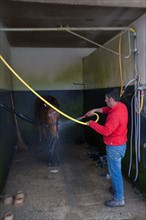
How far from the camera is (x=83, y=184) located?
3.43 m

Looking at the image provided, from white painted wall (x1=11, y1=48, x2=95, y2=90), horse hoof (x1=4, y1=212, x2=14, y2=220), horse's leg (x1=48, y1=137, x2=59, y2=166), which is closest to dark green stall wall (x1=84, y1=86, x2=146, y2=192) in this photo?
white painted wall (x1=11, y1=48, x2=95, y2=90)

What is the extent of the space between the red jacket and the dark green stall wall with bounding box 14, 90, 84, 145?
130 inches

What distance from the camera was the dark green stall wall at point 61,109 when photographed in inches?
238

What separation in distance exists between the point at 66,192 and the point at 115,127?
1.30 meters

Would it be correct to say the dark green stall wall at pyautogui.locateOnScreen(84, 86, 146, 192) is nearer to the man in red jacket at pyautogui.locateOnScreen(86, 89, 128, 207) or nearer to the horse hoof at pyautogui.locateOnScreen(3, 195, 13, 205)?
the man in red jacket at pyautogui.locateOnScreen(86, 89, 128, 207)

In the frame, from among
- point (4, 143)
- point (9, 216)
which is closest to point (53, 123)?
point (4, 143)

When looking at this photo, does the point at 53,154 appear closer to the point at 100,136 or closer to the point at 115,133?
the point at 100,136

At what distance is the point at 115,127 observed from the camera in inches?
100

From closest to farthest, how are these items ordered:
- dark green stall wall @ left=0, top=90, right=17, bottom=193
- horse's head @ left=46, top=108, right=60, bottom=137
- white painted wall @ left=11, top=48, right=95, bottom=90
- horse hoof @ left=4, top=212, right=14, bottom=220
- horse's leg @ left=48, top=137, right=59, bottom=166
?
1. horse hoof @ left=4, top=212, right=14, bottom=220
2. dark green stall wall @ left=0, top=90, right=17, bottom=193
3. horse's head @ left=46, top=108, right=60, bottom=137
4. horse's leg @ left=48, top=137, right=59, bottom=166
5. white painted wall @ left=11, top=48, right=95, bottom=90

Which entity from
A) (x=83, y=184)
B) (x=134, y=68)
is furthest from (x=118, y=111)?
(x=83, y=184)

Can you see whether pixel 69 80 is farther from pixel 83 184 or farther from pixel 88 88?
pixel 83 184

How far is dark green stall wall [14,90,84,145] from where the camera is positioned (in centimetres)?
604

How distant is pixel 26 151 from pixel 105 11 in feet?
11.7

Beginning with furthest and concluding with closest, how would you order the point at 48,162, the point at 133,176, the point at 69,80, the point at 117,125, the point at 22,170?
the point at 69,80 < the point at 48,162 < the point at 22,170 < the point at 133,176 < the point at 117,125
